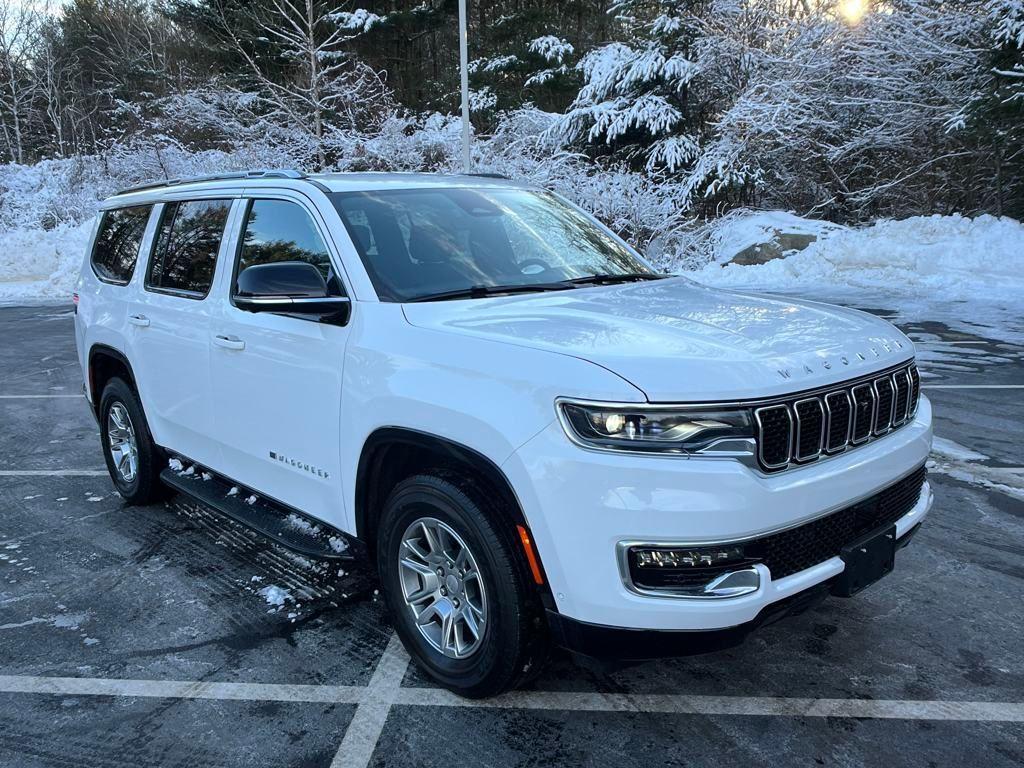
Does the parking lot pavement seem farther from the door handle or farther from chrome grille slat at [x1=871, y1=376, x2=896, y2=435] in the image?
the door handle

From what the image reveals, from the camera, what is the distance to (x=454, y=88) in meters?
28.9

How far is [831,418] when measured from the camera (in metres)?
2.70

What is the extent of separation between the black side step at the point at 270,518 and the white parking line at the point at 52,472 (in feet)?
5.60

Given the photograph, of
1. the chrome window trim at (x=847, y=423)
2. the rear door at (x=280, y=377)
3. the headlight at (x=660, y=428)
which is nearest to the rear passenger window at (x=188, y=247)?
the rear door at (x=280, y=377)

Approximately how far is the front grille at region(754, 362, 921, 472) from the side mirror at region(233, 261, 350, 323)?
1.76 meters

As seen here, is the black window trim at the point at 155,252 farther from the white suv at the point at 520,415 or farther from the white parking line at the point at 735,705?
the white parking line at the point at 735,705

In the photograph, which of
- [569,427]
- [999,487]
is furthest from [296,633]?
[999,487]

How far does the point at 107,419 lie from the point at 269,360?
8.16 ft

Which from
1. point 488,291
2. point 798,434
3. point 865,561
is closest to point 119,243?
point 488,291

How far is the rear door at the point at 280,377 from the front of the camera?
340 centimetres

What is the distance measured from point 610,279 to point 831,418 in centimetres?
151

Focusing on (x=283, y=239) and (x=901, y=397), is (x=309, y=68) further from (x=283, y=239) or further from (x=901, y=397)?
(x=901, y=397)

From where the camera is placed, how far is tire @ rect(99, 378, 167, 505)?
16.3ft

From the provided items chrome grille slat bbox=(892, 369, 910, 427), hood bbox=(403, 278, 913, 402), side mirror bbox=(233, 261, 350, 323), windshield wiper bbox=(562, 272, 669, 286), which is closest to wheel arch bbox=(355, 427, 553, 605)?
hood bbox=(403, 278, 913, 402)
